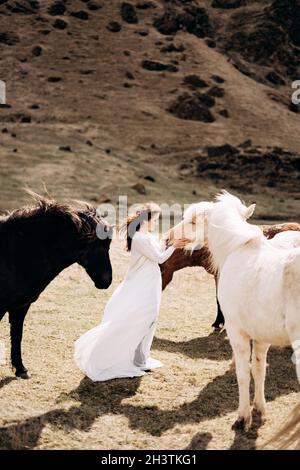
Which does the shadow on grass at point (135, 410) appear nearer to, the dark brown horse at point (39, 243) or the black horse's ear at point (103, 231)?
the dark brown horse at point (39, 243)

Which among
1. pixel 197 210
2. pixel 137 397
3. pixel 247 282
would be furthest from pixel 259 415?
pixel 197 210

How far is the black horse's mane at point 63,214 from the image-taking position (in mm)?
6863

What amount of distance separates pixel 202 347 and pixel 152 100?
53.0 m

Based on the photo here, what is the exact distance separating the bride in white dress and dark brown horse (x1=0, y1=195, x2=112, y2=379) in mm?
931

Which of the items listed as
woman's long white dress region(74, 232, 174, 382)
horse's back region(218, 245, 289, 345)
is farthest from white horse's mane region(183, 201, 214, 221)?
woman's long white dress region(74, 232, 174, 382)

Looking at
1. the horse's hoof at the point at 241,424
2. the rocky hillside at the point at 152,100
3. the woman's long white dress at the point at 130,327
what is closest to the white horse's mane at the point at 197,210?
the woman's long white dress at the point at 130,327

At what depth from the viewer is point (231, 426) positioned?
5930 millimetres

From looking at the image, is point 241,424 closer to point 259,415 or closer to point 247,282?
point 259,415

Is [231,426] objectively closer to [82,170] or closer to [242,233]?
[242,233]

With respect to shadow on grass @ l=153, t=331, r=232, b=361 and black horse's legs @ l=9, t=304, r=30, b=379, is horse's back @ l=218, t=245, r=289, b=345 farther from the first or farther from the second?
shadow on grass @ l=153, t=331, r=232, b=361

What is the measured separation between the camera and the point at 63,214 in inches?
271

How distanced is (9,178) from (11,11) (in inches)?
2087

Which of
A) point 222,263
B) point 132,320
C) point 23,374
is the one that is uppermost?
point 222,263

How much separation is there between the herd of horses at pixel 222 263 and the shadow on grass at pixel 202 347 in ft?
8.09
